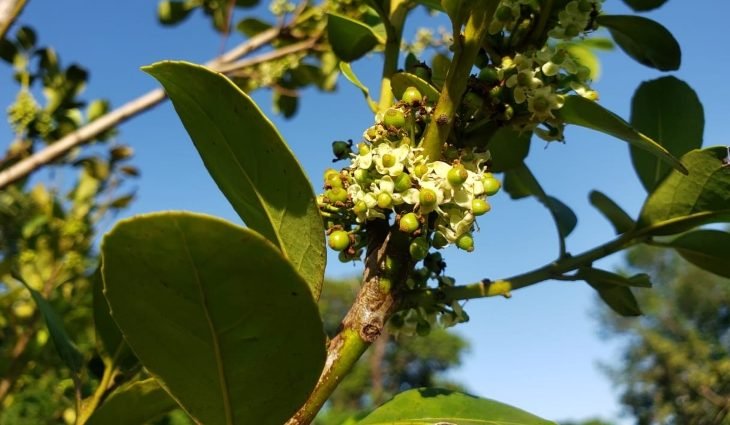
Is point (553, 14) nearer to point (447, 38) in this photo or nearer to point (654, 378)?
point (447, 38)

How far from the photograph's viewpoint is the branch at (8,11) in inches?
59.9

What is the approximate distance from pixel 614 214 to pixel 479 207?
17.4 inches

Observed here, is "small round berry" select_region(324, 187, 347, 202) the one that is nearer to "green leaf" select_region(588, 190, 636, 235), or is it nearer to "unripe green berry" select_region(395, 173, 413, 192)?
"unripe green berry" select_region(395, 173, 413, 192)

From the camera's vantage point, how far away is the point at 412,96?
832 millimetres

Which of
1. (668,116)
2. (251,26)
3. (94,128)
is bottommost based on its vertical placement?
(668,116)

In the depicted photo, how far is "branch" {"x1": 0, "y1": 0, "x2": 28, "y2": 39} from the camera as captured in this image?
1.52 meters

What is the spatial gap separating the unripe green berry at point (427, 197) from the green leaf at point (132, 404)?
414 mm

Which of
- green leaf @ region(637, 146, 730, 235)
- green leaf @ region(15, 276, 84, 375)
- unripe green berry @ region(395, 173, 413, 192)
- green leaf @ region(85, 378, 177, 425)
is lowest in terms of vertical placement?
green leaf @ region(85, 378, 177, 425)

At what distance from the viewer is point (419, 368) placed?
33.6 meters

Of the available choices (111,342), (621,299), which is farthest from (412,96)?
(111,342)

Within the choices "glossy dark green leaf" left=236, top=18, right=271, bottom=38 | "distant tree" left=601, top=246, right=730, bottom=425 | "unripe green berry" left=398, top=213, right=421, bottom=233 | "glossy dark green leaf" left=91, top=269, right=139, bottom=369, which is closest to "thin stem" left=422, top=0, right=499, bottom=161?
"unripe green berry" left=398, top=213, right=421, bottom=233

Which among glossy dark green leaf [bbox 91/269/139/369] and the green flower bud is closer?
the green flower bud

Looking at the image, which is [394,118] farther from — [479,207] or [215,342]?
[215,342]

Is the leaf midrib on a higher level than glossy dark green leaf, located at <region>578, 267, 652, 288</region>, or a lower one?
lower
